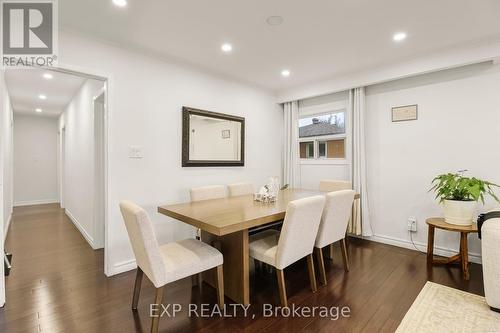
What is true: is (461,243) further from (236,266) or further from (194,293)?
(194,293)

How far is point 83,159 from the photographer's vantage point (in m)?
3.82

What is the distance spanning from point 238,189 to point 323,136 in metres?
1.87

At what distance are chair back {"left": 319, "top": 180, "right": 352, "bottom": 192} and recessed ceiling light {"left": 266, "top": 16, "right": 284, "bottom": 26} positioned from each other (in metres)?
2.27

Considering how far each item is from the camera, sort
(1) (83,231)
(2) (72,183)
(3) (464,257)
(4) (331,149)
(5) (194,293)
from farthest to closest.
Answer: (2) (72,183), (4) (331,149), (1) (83,231), (3) (464,257), (5) (194,293)

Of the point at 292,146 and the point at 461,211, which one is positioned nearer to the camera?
the point at 461,211

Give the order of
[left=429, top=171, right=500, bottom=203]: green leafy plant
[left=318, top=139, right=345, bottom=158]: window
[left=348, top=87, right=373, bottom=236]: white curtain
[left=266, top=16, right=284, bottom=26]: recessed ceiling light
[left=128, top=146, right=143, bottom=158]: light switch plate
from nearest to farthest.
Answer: [left=266, top=16, right=284, bottom=26]: recessed ceiling light
[left=429, top=171, right=500, bottom=203]: green leafy plant
[left=128, top=146, right=143, bottom=158]: light switch plate
[left=348, top=87, right=373, bottom=236]: white curtain
[left=318, top=139, right=345, bottom=158]: window

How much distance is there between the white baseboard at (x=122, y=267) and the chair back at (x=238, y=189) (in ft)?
4.61

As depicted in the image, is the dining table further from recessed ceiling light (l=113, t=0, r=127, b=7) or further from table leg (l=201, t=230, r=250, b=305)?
recessed ceiling light (l=113, t=0, r=127, b=7)

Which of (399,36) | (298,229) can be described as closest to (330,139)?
(399,36)

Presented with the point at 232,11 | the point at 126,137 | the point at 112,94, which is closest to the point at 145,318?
the point at 126,137

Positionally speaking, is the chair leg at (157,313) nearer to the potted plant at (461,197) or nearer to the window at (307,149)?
A: the potted plant at (461,197)

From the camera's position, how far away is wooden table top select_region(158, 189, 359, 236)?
174 centimetres

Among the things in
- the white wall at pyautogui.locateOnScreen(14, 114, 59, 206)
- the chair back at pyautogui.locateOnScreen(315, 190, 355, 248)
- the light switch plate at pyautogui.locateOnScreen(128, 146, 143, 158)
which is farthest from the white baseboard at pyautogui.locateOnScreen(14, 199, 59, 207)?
the chair back at pyautogui.locateOnScreen(315, 190, 355, 248)

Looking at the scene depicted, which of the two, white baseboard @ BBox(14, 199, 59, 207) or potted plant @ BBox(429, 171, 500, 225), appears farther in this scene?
white baseboard @ BBox(14, 199, 59, 207)
